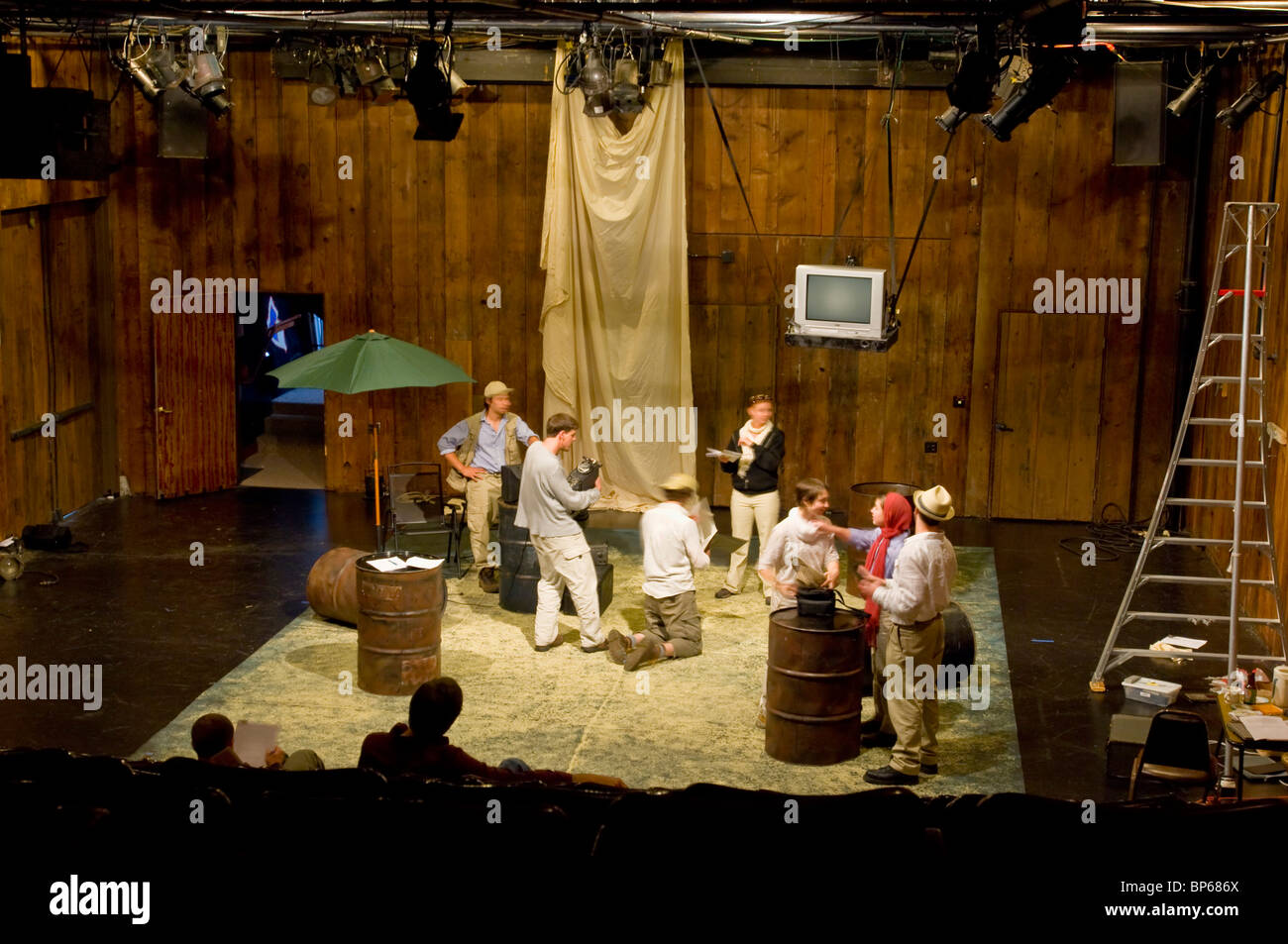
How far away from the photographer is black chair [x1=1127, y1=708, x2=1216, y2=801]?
6.62m

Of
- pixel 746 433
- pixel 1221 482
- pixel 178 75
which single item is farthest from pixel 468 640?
pixel 1221 482

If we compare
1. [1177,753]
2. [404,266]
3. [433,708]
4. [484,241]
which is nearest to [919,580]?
[1177,753]

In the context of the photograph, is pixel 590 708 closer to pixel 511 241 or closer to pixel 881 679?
pixel 881 679

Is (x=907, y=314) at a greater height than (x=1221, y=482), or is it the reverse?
(x=907, y=314)


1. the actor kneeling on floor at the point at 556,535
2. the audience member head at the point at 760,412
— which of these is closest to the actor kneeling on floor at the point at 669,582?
the actor kneeling on floor at the point at 556,535

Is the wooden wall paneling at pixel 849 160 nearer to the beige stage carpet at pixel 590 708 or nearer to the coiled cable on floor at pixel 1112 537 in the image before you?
the coiled cable on floor at pixel 1112 537

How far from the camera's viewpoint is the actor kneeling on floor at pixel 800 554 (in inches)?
322

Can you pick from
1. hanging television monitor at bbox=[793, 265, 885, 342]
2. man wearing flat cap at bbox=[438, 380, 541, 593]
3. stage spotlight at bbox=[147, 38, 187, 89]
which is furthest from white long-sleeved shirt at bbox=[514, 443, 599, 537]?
stage spotlight at bbox=[147, 38, 187, 89]

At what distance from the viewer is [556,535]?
30.7 ft

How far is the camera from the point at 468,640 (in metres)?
A: 9.77
